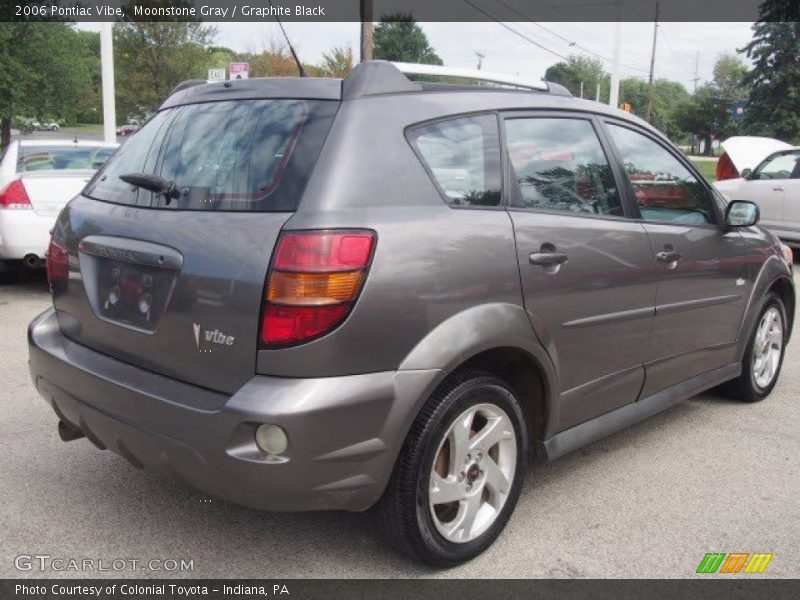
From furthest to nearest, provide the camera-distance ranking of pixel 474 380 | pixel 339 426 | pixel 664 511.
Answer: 1. pixel 664 511
2. pixel 474 380
3. pixel 339 426

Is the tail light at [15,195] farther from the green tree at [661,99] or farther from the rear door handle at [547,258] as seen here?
the green tree at [661,99]

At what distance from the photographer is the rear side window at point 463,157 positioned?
2.69m

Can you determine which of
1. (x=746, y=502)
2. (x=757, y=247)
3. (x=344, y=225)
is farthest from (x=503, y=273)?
(x=757, y=247)

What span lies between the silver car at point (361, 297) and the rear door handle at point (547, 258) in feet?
0.04

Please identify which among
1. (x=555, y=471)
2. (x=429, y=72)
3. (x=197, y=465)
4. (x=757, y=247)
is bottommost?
(x=555, y=471)

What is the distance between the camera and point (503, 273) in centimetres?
272

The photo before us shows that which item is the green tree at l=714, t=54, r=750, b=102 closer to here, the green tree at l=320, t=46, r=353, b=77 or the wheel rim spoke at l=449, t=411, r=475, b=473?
the green tree at l=320, t=46, r=353, b=77

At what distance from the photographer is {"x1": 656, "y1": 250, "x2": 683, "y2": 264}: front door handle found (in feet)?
11.6

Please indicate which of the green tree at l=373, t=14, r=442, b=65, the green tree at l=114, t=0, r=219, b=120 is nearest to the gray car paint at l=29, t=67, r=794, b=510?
the green tree at l=114, t=0, r=219, b=120

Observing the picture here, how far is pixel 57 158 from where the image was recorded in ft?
26.0

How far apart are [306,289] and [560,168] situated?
4.71 feet

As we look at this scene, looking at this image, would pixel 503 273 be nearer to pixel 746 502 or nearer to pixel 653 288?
pixel 653 288

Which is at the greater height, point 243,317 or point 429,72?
point 429,72

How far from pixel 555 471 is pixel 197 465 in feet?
6.27
